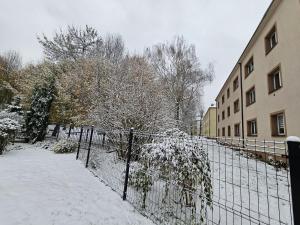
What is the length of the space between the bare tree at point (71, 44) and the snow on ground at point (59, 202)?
13.4 m

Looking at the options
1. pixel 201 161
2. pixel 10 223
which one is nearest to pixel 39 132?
pixel 10 223

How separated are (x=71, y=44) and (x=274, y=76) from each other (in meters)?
15.8

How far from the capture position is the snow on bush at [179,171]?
306 centimetres

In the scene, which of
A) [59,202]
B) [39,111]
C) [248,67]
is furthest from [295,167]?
[248,67]

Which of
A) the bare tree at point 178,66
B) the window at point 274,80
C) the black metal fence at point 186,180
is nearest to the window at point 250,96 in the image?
the window at point 274,80

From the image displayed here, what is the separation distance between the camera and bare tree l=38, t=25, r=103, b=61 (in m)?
16.4

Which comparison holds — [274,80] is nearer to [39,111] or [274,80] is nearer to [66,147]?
[66,147]

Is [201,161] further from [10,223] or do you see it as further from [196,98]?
[196,98]

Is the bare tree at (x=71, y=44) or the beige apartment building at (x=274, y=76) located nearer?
the beige apartment building at (x=274, y=76)

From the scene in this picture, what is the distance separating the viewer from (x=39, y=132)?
1319 centimetres

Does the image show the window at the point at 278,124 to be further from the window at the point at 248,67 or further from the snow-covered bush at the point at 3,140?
the snow-covered bush at the point at 3,140

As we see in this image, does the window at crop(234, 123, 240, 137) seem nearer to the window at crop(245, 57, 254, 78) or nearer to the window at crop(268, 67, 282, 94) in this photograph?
the window at crop(245, 57, 254, 78)

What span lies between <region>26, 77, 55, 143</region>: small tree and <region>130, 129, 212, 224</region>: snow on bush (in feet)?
38.6

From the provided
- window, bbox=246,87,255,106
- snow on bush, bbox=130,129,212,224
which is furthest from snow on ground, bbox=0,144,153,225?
window, bbox=246,87,255,106
